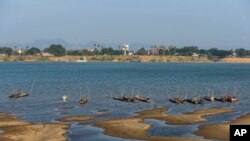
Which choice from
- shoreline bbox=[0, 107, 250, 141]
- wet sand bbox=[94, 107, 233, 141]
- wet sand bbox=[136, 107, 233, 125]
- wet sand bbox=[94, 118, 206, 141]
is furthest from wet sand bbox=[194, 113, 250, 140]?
wet sand bbox=[136, 107, 233, 125]

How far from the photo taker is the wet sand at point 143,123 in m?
55.1

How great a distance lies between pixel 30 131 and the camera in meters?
56.7

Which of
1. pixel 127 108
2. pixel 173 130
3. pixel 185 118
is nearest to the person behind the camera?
pixel 173 130

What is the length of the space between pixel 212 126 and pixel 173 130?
5.72 m

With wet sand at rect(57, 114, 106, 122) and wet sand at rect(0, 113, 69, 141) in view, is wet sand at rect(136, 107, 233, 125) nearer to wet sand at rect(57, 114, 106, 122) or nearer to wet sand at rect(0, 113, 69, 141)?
wet sand at rect(57, 114, 106, 122)

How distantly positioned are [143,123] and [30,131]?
614 inches

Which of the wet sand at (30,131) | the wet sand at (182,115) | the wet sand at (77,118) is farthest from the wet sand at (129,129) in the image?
the wet sand at (30,131)

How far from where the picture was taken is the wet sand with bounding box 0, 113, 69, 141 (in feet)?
172

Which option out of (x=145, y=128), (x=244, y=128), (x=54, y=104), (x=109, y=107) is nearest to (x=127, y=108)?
(x=109, y=107)

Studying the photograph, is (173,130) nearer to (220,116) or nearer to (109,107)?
(220,116)

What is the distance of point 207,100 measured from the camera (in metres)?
95.8

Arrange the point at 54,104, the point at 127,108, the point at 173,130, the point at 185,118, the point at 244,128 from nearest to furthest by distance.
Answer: the point at 244,128 → the point at 173,130 → the point at 185,118 → the point at 127,108 → the point at 54,104

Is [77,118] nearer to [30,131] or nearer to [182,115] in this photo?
[30,131]

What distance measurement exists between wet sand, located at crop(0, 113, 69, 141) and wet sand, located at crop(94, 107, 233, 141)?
19.2ft
